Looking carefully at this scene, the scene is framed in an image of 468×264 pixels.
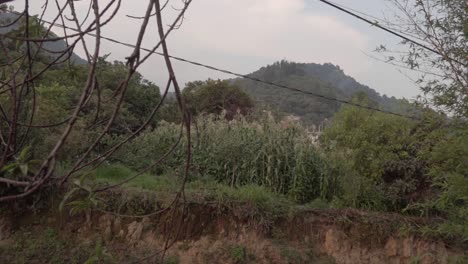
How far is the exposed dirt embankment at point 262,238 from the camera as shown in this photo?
20.2 feet

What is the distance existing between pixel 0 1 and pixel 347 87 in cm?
3406

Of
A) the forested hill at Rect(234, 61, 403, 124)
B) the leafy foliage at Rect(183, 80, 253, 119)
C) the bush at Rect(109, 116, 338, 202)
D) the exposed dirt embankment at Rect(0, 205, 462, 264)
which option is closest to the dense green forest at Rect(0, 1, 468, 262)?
the bush at Rect(109, 116, 338, 202)

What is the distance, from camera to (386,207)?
268 inches

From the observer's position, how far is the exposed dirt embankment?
615 cm

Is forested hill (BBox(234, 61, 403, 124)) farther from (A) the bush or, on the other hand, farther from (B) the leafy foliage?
(A) the bush

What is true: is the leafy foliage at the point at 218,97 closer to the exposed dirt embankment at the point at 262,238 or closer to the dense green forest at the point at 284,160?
the dense green forest at the point at 284,160

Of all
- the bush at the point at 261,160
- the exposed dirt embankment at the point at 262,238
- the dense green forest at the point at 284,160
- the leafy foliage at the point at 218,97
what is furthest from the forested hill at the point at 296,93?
the exposed dirt embankment at the point at 262,238

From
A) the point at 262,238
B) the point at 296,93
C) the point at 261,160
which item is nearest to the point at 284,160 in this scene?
the point at 261,160

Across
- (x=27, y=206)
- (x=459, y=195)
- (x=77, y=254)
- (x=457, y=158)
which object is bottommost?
(x=77, y=254)

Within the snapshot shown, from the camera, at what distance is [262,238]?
626 cm

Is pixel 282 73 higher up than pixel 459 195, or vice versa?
pixel 282 73

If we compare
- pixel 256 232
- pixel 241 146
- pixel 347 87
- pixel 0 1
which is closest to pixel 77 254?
pixel 256 232

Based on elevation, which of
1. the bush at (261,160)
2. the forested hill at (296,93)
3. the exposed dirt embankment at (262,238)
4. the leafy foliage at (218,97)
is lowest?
the exposed dirt embankment at (262,238)

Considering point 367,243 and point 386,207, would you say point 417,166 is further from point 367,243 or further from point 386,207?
point 367,243
